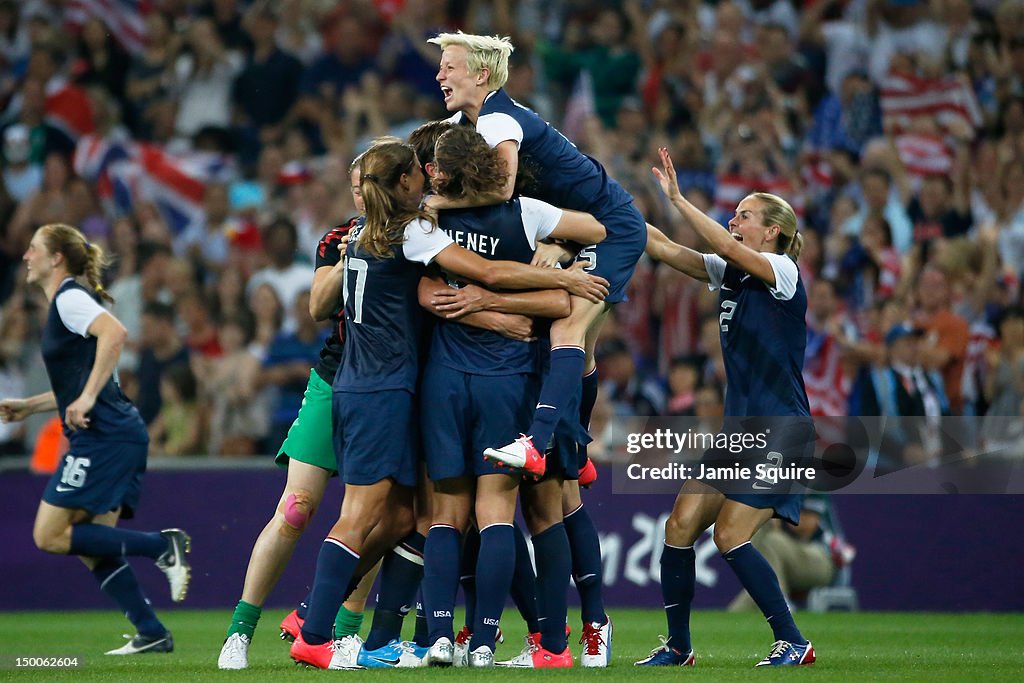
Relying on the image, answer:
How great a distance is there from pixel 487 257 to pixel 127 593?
3.37 m

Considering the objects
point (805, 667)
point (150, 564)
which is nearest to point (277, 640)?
point (150, 564)

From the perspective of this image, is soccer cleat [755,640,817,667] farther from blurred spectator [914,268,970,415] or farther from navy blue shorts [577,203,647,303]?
blurred spectator [914,268,970,415]

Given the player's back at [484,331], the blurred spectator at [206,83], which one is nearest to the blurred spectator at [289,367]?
the blurred spectator at [206,83]

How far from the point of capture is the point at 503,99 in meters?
6.74

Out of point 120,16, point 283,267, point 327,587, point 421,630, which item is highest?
point 120,16

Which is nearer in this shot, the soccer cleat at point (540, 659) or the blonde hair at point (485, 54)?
the soccer cleat at point (540, 659)

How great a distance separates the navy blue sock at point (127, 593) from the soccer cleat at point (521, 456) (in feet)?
10.0

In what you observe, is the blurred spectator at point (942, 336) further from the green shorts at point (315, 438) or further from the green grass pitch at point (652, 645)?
the green shorts at point (315, 438)

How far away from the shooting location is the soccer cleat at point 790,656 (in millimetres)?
6812

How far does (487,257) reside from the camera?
6.55m

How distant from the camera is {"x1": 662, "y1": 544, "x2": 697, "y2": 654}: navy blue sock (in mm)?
7074

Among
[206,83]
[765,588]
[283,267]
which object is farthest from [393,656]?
[206,83]

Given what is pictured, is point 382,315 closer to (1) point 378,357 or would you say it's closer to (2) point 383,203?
(1) point 378,357

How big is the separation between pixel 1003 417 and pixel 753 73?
4796mm
